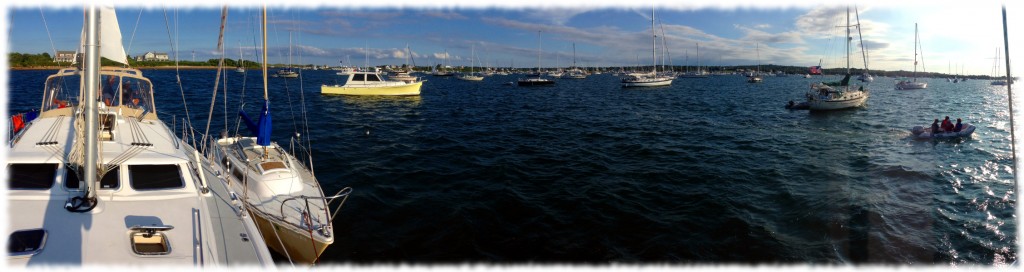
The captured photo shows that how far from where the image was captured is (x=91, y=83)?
5566mm

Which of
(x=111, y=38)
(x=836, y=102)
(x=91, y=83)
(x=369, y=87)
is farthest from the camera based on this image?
(x=369, y=87)

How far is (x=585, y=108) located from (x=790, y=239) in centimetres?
3160

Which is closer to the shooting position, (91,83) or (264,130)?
(91,83)

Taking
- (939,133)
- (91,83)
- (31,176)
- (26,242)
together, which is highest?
(91,83)

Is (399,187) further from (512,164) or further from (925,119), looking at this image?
(925,119)

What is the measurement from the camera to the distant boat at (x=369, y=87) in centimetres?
4738

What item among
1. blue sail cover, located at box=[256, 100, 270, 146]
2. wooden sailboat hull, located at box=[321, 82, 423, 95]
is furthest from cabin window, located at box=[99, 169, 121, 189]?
wooden sailboat hull, located at box=[321, 82, 423, 95]

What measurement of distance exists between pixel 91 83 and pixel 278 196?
4.58 meters

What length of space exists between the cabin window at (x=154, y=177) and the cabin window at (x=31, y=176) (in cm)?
103

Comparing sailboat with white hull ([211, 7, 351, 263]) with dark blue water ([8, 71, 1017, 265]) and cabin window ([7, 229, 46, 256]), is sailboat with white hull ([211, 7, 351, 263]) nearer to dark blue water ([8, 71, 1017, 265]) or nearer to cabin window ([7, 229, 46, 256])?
dark blue water ([8, 71, 1017, 265])

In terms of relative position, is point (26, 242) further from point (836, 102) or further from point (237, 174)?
point (836, 102)

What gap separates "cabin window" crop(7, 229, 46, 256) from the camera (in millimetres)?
5547

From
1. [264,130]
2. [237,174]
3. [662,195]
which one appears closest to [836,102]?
[662,195]

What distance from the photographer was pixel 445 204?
12.7 metres
